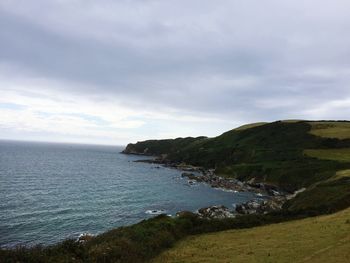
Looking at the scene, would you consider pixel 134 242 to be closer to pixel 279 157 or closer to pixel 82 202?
pixel 82 202

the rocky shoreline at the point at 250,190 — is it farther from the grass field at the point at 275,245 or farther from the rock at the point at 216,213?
the grass field at the point at 275,245

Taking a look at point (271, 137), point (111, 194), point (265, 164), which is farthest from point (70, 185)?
point (271, 137)

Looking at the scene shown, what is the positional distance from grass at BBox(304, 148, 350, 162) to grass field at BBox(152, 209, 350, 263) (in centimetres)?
8589

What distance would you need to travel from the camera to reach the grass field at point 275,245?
29312 mm

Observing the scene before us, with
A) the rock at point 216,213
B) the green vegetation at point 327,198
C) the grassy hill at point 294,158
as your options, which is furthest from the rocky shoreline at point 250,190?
the green vegetation at point 327,198

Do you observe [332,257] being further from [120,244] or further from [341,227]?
[120,244]

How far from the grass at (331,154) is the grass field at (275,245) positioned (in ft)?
282

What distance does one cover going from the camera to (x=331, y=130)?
166 m

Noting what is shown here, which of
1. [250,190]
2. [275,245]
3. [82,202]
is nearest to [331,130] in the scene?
[250,190]

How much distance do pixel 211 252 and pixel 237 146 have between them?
5950 inches

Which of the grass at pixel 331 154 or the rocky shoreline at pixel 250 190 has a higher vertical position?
the grass at pixel 331 154

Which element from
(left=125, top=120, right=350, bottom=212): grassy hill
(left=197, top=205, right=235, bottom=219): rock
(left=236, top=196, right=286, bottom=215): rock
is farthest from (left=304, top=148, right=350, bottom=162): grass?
(left=197, top=205, right=235, bottom=219): rock

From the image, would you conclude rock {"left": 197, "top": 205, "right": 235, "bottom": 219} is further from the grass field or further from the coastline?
the grass field

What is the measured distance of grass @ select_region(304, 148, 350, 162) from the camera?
406 feet
